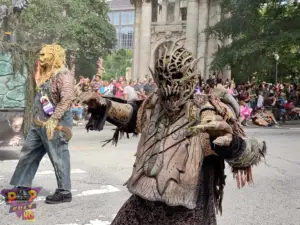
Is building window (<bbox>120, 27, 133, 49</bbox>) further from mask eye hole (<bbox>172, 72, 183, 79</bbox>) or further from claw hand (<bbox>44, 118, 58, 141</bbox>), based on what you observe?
mask eye hole (<bbox>172, 72, 183, 79</bbox>)

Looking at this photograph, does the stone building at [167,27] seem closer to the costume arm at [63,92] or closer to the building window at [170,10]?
the building window at [170,10]

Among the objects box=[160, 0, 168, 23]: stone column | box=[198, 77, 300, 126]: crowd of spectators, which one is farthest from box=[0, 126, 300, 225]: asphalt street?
box=[160, 0, 168, 23]: stone column

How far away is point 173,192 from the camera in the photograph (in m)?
2.60

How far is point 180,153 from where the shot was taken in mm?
2682

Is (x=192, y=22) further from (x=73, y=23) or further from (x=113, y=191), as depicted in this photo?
(x=113, y=191)

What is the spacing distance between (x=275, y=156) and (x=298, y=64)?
26.2 metres

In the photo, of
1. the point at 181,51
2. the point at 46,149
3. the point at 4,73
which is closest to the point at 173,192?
the point at 181,51

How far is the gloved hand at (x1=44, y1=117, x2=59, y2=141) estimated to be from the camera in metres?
5.11

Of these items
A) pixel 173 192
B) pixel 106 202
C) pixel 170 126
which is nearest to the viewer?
pixel 173 192

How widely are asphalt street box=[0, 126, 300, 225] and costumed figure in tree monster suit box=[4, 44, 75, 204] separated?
0.41 m

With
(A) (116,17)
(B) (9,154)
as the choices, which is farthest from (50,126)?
(A) (116,17)

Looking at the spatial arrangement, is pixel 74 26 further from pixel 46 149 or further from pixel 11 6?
pixel 46 149

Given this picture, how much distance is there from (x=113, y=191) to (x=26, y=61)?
3.35m

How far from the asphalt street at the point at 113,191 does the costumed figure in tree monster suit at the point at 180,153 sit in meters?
0.84
